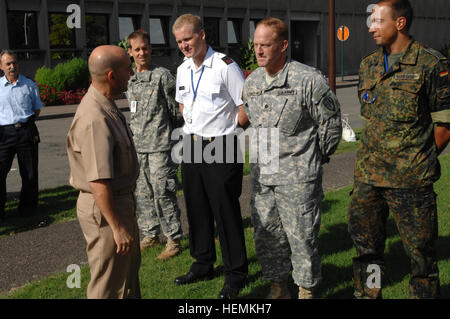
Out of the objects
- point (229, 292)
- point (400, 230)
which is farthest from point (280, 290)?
point (400, 230)

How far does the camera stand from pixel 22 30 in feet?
78.2

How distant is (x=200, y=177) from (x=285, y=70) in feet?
4.05

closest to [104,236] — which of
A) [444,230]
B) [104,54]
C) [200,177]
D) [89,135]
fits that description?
[89,135]

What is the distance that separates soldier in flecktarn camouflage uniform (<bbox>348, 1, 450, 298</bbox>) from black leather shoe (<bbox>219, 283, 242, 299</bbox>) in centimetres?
134

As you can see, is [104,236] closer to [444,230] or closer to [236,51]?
[444,230]

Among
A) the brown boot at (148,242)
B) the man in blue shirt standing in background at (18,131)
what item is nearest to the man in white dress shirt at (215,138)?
the brown boot at (148,242)

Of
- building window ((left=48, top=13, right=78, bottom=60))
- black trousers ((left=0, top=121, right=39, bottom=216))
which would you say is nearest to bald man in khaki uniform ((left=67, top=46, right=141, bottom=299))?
black trousers ((left=0, top=121, right=39, bottom=216))

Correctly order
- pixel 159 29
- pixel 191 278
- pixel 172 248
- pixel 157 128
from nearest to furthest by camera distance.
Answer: pixel 191 278, pixel 157 128, pixel 172 248, pixel 159 29

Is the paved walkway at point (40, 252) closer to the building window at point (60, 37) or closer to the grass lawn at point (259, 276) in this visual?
the grass lawn at point (259, 276)

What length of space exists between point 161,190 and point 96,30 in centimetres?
Result: 2325

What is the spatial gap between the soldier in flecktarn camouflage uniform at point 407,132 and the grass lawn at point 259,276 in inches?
34.6

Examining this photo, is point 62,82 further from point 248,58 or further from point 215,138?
point 215,138

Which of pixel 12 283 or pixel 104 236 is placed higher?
pixel 104 236

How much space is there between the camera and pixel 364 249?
12.6 feet
